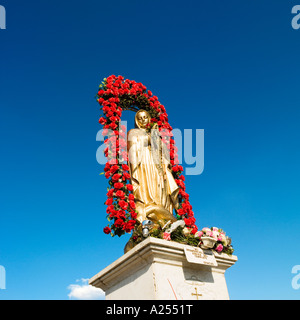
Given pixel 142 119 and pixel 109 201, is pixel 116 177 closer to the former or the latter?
pixel 109 201

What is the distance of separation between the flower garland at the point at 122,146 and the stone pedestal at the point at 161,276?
3.27ft

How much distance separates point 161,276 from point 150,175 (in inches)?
138

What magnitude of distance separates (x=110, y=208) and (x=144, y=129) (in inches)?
129

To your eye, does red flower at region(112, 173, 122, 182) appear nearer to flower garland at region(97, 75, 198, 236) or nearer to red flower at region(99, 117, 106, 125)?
flower garland at region(97, 75, 198, 236)

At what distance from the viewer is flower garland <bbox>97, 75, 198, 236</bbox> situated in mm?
6930

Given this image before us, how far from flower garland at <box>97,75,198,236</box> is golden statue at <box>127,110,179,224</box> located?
0.23 metres

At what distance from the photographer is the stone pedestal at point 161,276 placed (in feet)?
17.4

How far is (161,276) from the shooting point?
17.5 ft

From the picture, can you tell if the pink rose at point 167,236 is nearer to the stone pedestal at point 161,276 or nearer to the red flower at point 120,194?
the stone pedestal at point 161,276

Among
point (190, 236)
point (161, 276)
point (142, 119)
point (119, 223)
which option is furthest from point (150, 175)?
point (161, 276)

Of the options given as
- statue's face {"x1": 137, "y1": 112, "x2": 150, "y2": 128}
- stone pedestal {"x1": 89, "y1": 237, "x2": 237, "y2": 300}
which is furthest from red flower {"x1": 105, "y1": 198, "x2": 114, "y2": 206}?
statue's face {"x1": 137, "y1": 112, "x2": 150, "y2": 128}
